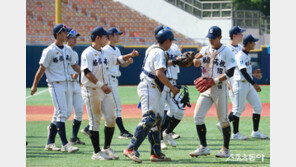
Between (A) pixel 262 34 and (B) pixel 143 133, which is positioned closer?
(B) pixel 143 133

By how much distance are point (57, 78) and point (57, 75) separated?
0.06 m

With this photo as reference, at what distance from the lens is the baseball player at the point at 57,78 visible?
27.1ft

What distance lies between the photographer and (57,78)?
328 inches

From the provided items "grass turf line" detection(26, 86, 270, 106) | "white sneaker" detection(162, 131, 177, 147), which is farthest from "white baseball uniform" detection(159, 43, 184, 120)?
"grass turf line" detection(26, 86, 270, 106)

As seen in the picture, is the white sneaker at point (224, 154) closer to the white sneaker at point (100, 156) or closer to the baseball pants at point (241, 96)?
the white sneaker at point (100, 156)

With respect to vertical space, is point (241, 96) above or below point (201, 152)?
above

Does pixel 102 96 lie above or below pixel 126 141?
above

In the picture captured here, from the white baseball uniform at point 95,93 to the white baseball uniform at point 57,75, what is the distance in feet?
3.19

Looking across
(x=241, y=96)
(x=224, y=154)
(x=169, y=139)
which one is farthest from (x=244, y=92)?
(x=224, y=154)

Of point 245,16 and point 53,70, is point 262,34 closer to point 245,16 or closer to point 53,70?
point 245,16

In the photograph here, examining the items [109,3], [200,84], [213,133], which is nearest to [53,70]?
[200,84]

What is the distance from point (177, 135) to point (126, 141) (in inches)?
43.3

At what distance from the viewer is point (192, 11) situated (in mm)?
35906

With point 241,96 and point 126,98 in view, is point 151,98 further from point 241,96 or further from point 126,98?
point 126,98
